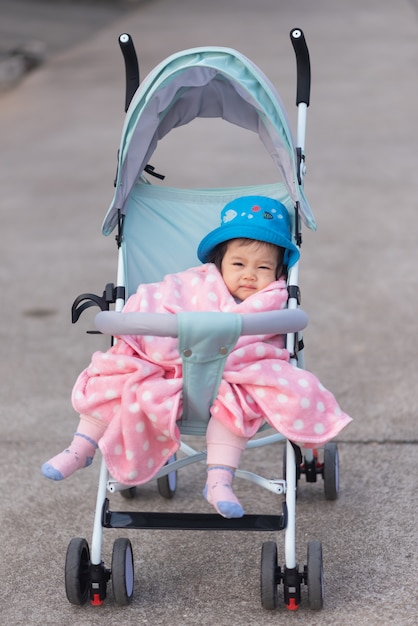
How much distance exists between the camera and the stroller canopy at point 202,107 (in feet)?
12.3

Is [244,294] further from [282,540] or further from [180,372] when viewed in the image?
[282,540]

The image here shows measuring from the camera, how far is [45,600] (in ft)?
11.6

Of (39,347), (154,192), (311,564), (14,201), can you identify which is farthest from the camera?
(14,201)

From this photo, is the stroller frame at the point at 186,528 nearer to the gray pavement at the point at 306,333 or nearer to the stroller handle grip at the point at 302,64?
the gray pavement at the point at 306,333

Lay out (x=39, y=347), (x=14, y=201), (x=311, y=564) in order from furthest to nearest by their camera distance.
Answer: (x=14, y=201)
(x=39, y=347)
(x=311, y=564)

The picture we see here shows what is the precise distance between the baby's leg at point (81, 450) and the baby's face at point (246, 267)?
682 millimetres

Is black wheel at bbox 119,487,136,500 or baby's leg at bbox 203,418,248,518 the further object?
black wheel at bbox 119,487,136,500

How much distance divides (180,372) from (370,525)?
110cm

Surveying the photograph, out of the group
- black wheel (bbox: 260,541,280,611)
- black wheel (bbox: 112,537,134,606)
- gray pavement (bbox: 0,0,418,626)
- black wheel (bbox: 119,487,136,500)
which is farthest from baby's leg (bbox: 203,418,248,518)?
black wheel (bbox: 119,487,136,500)

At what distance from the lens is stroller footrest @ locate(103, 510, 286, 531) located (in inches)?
132

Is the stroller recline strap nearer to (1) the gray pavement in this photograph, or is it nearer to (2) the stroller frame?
(2) the stroller frame

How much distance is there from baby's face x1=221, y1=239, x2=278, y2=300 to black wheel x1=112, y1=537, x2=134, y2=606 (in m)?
0.95

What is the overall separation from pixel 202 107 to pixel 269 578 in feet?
6.11

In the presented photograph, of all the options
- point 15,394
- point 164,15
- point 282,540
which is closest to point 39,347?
point 15,394
